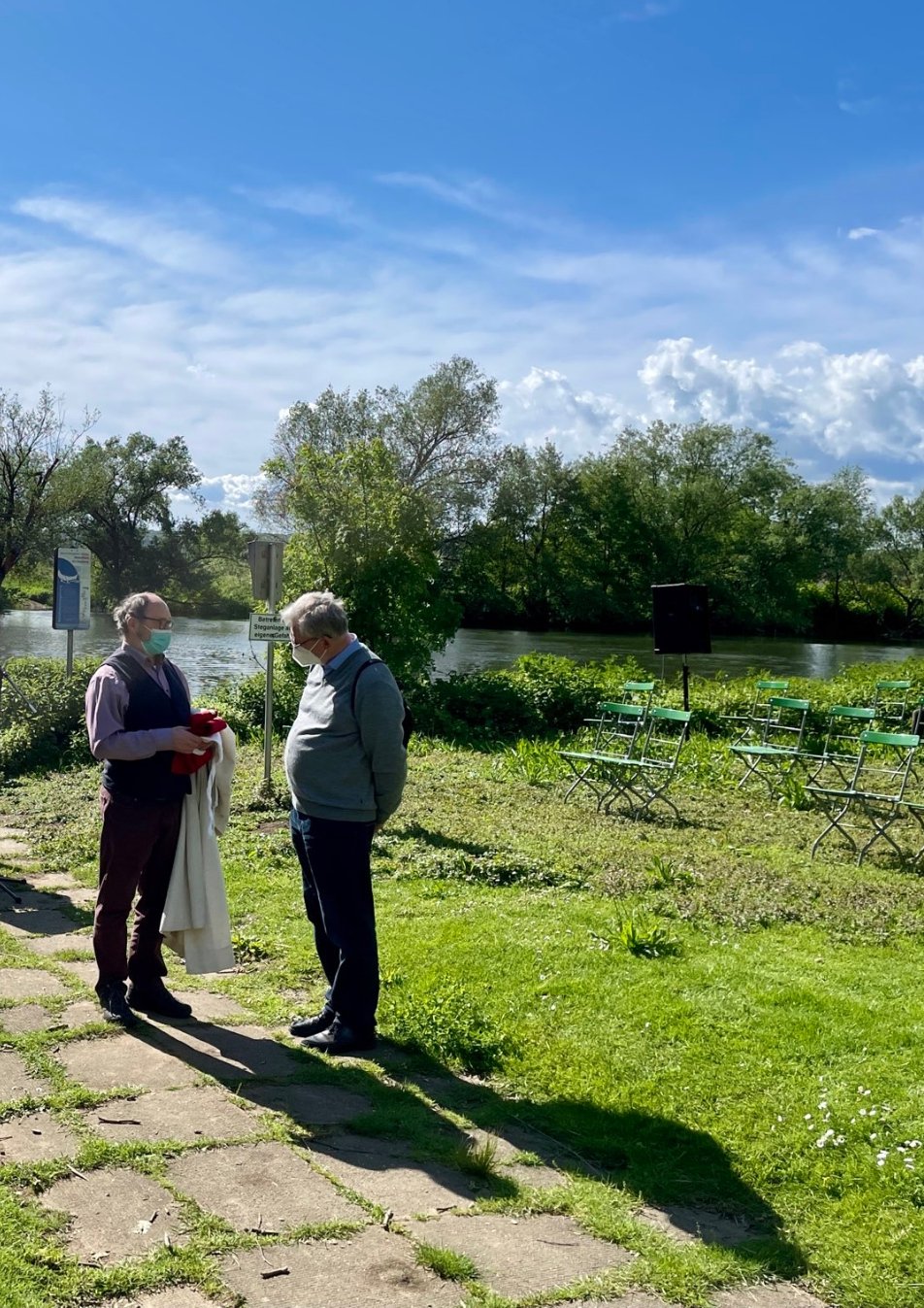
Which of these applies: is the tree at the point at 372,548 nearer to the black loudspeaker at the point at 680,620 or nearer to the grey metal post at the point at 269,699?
the black loudspeaker at the point at 680,620

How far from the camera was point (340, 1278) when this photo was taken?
3059 mm

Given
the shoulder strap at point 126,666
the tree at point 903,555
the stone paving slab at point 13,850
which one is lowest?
the stone paving slab at point 13,850

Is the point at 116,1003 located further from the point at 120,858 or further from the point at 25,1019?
the point at 120,858

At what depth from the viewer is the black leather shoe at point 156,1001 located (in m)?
5.14

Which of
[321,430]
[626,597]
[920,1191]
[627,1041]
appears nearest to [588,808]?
[627,1041]

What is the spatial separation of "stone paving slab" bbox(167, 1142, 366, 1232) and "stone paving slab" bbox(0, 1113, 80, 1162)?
357 mm

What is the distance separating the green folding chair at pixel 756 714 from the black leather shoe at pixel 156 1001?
11340mm

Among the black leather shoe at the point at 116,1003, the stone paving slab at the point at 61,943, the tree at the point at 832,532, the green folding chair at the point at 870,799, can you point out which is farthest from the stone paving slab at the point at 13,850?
the tree at the point at 832,532

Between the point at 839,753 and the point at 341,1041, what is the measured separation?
37.0 ft

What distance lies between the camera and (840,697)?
18.7 m

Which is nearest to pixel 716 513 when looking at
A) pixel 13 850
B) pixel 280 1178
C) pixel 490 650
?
pixel 490 650

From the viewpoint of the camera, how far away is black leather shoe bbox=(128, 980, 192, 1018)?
5137 mm

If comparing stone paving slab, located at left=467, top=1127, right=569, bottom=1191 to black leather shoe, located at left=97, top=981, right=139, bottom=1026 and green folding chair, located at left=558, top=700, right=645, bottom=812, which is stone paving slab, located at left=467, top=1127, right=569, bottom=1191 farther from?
green folding chair, located at left=558, top=700, right=645, bottom=812

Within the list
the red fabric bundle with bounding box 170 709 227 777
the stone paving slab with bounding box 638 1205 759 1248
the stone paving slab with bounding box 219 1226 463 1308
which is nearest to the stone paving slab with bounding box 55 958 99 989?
the red fabric bundle with bounding box 170 709 227 777
